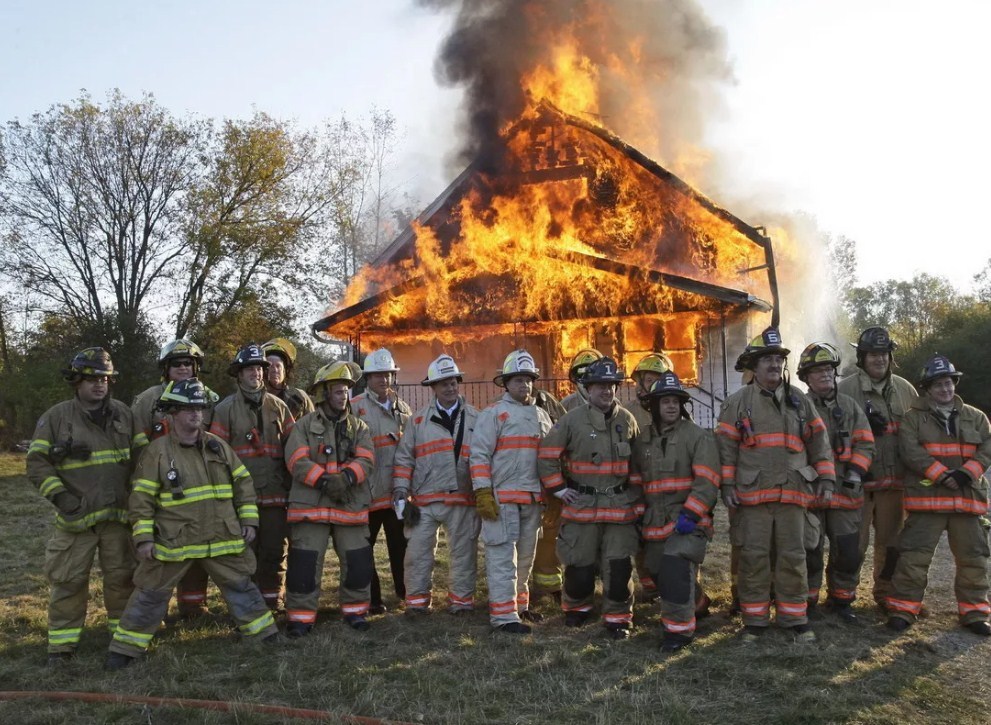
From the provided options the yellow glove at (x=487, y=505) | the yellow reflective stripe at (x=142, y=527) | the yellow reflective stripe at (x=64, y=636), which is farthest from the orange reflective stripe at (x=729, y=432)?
the yellow reflective stripe at (x=64, y=636)

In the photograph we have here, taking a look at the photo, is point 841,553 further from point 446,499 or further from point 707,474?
point 446,499

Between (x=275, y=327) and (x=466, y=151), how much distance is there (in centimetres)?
1266

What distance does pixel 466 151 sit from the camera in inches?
650

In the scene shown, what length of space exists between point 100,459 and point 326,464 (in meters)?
1.61

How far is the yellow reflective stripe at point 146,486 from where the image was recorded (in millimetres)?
5207

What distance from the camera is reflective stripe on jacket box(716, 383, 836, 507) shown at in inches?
217

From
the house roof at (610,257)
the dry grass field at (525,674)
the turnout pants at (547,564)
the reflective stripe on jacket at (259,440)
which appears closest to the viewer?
the dry grass field at (525,674)

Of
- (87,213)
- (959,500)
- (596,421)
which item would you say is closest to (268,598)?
(596,421)


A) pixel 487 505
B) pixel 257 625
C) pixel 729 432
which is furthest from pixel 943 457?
pixel 257 625

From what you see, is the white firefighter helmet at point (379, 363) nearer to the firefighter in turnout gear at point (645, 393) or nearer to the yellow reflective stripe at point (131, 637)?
the firefighter in turnout gear at point (645, 393)

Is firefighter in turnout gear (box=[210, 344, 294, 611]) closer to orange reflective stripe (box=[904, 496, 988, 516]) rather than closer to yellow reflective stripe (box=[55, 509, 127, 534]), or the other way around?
yellow reflective stripe (box=[55, 509, 127, 534])

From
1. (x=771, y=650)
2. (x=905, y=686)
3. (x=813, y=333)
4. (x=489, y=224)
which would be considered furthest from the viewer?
(x=813, y=333)

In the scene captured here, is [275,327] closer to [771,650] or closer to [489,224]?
[489,224]

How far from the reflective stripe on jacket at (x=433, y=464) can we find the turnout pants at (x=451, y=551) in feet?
0.33
